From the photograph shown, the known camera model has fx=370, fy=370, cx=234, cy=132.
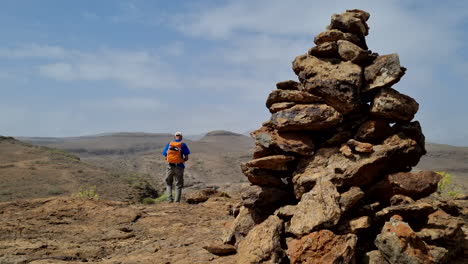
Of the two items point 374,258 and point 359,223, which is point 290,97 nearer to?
point 359,223

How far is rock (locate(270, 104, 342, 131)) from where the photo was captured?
8664 mm

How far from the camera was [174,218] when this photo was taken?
12.7 metres

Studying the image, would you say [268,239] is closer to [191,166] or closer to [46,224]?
[46,224]

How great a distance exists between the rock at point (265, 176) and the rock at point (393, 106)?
8.82ft

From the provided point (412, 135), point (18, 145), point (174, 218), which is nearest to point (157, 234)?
point (174, 218)

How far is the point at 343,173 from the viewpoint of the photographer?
26.9ft

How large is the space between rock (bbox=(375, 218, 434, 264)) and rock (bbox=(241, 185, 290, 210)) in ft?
8.95

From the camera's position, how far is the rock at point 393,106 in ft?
27.4

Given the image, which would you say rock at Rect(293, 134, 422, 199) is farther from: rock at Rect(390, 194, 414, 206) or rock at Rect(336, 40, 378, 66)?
rock at Rect(336, 40, 378, 66)

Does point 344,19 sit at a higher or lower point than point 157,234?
higher

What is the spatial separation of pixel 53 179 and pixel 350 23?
30.5 meters

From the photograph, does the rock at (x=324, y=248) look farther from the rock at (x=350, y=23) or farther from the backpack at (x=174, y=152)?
the backpack at (x=174, y=152)

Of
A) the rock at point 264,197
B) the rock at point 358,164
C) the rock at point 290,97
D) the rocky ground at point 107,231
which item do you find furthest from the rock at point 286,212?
the rock at point 290,97

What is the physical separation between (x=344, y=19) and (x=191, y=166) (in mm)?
46126
